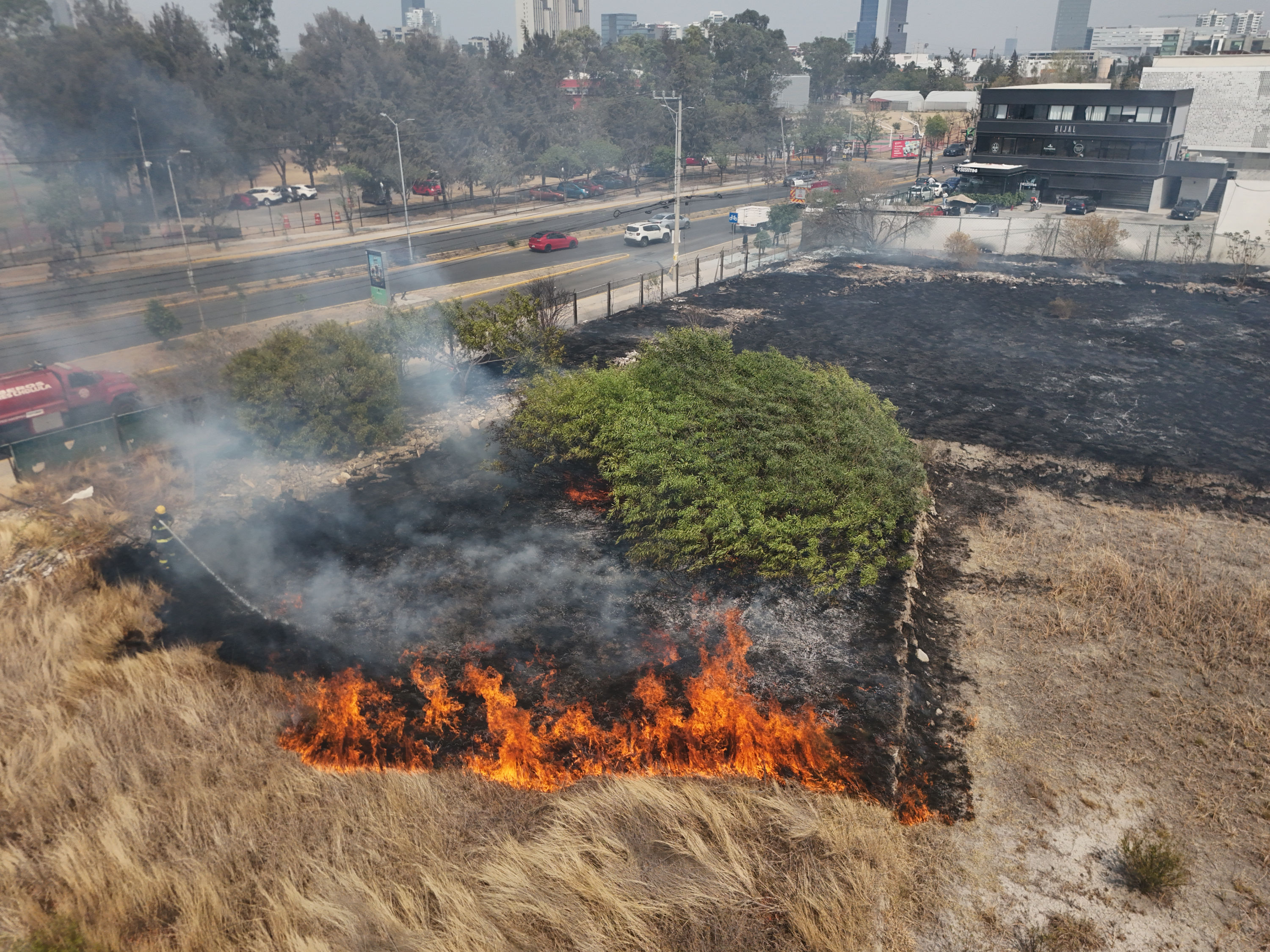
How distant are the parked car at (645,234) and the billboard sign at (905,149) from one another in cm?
5807

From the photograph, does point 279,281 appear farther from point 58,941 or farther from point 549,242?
point 58,941

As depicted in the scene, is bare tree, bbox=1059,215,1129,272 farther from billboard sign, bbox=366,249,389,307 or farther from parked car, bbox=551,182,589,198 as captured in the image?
parked car, bbox=551,182,589,198

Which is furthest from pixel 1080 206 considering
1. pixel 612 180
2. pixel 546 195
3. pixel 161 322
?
pixel 161 322

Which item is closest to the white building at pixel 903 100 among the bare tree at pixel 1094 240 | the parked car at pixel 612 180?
the parked car at pixel 612 180

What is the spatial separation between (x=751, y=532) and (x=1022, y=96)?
54.0 meters

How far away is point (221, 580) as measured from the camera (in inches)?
558

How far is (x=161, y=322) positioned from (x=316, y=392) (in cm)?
1221

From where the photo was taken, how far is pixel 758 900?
26.0ft

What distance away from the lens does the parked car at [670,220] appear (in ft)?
155

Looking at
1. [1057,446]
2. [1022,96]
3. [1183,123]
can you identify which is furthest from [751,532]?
[1183,123]

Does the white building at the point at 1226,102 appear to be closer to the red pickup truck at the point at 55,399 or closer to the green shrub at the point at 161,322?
the green shrub at the point at 161,322

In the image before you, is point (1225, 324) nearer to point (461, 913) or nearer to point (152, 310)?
point (461, 913)

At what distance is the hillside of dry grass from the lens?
778 cm

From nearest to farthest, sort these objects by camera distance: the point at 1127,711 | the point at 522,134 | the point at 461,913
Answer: the point at 461,913 < the point at 1127,711 < the point at 522,134
